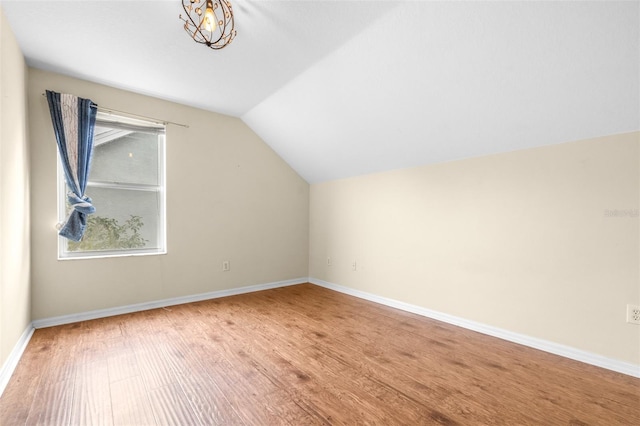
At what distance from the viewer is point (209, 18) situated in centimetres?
148

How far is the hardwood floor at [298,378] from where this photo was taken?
153cm

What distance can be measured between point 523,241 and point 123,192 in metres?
4.03

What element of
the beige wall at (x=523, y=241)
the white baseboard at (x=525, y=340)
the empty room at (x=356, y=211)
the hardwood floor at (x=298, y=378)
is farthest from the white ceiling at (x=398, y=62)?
the hardwood floor at (x=298, y=378)

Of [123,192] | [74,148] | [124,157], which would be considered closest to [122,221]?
[123,192]

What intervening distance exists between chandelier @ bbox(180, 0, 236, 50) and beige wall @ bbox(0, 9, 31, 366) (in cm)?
122

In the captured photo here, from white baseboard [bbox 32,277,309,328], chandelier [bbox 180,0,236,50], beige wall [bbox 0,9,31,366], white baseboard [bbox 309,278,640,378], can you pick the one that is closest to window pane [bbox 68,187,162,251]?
beige wall [bbox 0,9,31,366]

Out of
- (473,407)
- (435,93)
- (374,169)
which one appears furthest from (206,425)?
(374,169)

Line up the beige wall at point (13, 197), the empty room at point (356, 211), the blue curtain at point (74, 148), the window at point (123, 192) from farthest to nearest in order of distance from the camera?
the window at point (123, 192)
the blue curtain at point (74, 148)
the beige wall at point (13, 197)
the empty room at point (356, 211)

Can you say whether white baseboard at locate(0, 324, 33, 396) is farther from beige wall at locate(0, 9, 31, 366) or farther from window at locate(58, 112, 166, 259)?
window at locate(58, 112, 166, 259)

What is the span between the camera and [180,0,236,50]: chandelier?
1.49 m

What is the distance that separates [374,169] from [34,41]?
3.34 metres

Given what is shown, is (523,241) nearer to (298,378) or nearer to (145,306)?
(298,378)

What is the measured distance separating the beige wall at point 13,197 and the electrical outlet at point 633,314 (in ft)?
13.5

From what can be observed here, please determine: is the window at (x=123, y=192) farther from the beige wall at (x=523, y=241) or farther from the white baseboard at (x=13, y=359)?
the beige wall at (x=523, y=241)
